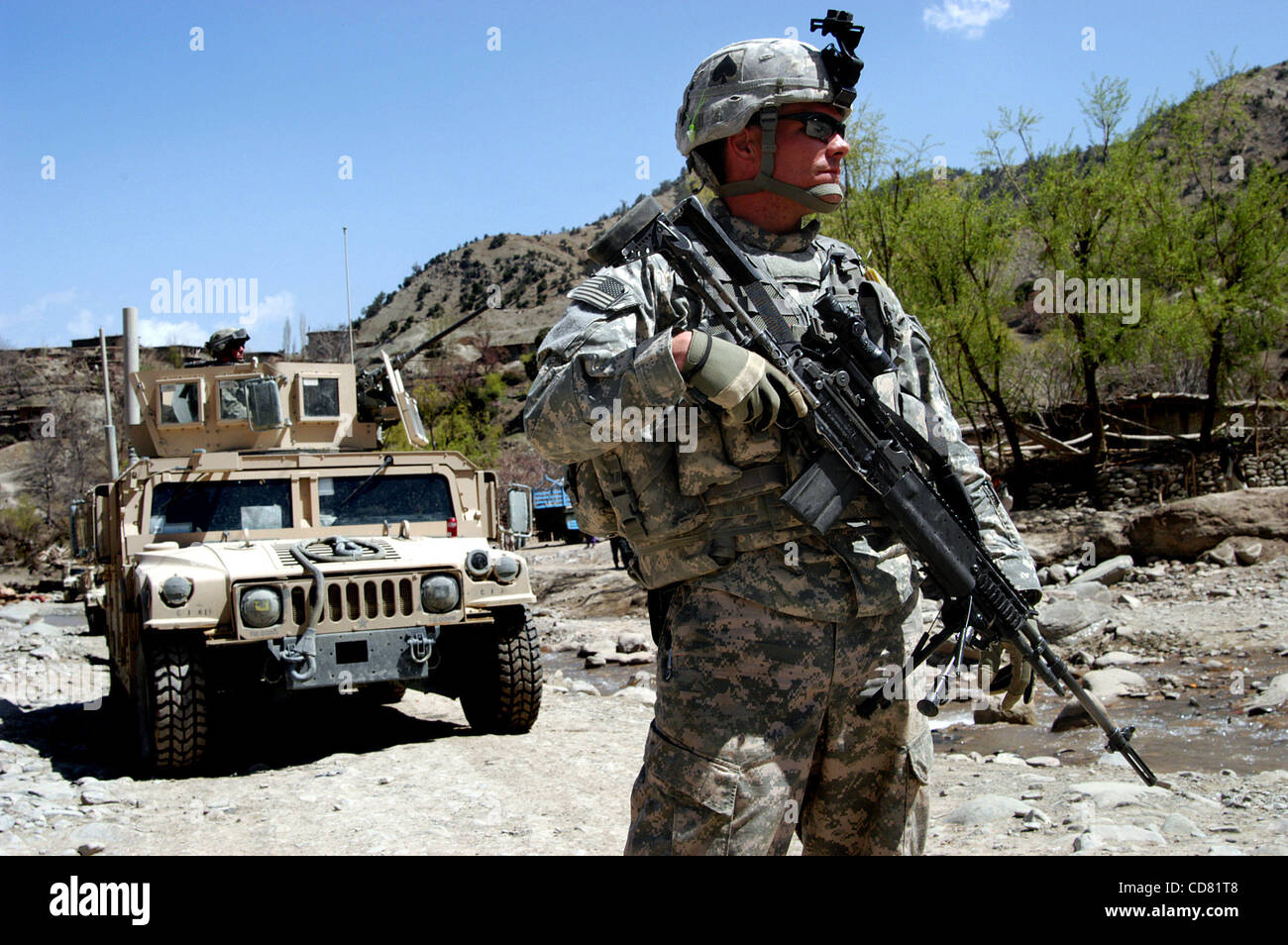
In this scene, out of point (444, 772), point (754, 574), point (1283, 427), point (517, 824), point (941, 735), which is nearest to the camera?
point (754, 574)

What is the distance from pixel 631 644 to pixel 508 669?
4.44 metres

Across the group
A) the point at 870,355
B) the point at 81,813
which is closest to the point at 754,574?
the point at 870,355

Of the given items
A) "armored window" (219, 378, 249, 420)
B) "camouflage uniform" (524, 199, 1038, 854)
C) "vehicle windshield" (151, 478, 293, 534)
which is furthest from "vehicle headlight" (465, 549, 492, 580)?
"camouflage uniform" (524, 199, 1038, 854)

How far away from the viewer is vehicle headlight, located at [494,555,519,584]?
6137mm

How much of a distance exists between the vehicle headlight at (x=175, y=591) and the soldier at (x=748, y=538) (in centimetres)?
392

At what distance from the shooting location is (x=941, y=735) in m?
6.22

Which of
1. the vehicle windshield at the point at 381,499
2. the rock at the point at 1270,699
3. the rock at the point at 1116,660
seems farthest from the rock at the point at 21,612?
the rock at the point at 1270,699

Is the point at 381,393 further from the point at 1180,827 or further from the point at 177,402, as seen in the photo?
the point at 1180,827

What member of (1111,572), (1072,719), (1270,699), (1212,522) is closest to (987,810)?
(1072,719)

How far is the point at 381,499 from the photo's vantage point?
6750mm

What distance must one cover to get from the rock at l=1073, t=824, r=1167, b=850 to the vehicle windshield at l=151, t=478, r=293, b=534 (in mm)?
4615

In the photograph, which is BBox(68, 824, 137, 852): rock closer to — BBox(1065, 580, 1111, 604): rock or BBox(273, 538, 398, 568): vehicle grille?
BBox(273, 538, 398, 568): vehicle grille
